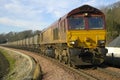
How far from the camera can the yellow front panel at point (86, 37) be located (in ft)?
57.9

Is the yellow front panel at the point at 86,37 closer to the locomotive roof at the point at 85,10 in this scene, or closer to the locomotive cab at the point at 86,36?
the locomotive cab at the point at 86,36

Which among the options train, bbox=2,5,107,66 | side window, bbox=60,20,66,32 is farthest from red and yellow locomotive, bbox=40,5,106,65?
side window, bbox=60,20,66,32

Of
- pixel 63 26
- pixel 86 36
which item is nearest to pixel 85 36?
pixel 86 36

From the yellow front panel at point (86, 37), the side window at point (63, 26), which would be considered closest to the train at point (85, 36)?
the yellow front panel at point (86, 37)

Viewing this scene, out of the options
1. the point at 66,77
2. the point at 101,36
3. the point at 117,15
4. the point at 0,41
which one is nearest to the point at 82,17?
the point at 101,36

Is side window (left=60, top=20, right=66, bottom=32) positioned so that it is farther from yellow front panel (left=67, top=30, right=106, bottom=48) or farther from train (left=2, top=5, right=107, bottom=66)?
yellow front panel (left=67, top=30, right=106, bottom=48)

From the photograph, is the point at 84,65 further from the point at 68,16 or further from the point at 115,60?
the point at 68,16

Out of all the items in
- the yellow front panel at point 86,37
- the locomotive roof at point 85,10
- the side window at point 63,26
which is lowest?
the yellow front panel at point 86,37

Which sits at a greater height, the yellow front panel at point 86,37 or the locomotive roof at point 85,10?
the locomotive roof at point 85,10

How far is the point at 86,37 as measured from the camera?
1778cm

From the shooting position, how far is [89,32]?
704 inches

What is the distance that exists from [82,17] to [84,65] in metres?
3.10

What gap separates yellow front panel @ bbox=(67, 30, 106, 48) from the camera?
17.7m

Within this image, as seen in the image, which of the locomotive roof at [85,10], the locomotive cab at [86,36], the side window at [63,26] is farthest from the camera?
the side window at [63,26]
